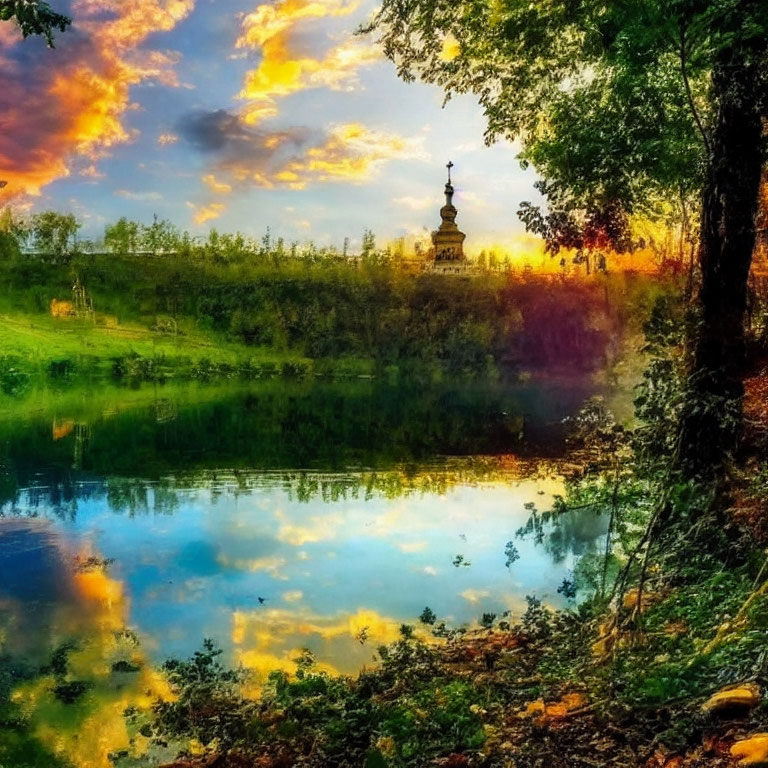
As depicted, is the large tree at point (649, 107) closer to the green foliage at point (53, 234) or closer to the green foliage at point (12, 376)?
the green foliage at point (12, 376)

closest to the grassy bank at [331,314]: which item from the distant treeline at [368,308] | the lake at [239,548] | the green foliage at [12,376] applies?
the distant treeline at [368,308]

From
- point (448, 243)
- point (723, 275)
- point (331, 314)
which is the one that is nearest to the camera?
point (723, 275)

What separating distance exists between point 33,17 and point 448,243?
12680cm

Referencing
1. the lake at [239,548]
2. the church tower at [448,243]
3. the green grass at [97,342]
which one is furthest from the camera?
the church tower at [448,243]

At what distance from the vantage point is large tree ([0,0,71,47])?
11.7 meters

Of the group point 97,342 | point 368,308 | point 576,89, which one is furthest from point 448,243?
point 576,89

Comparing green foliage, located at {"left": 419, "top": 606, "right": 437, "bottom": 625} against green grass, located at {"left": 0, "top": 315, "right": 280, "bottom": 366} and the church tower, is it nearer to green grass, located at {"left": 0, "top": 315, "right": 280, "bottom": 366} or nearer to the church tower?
green grass, located at {"left": 0, "top": 315, "right": 280, "bottom": 366}

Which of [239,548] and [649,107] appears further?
[239,548]

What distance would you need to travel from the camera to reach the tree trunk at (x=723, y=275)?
10453 mm

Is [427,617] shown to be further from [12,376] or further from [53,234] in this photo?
[53,234]

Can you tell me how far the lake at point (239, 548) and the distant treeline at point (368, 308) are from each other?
80410mm

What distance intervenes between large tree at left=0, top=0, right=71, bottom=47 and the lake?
32.0 feet

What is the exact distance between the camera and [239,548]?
17578 mm

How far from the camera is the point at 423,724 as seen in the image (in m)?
7.95
